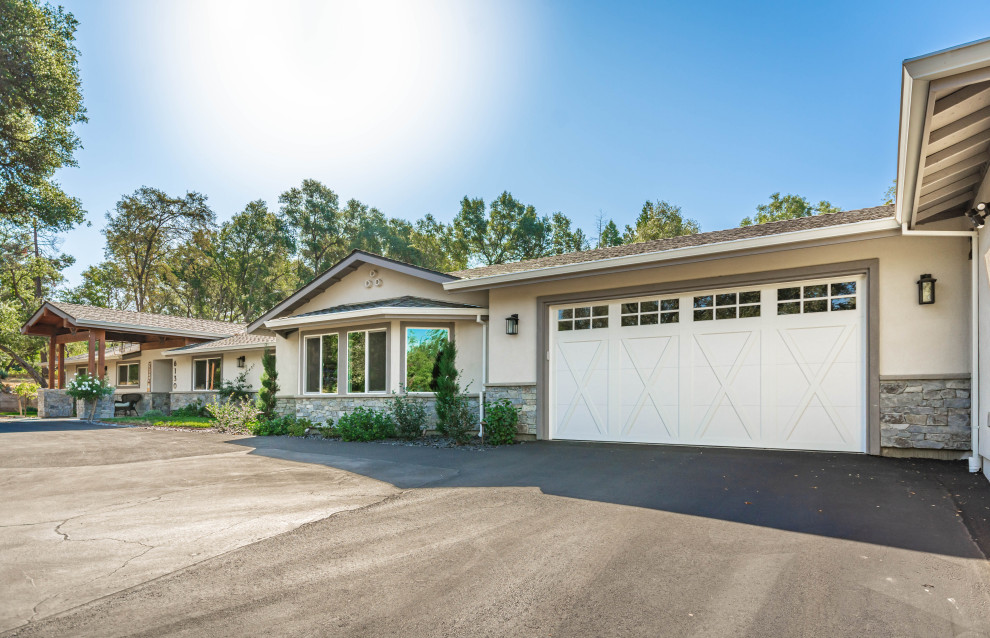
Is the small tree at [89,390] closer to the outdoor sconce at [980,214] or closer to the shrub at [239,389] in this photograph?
the shrub at [239,389]

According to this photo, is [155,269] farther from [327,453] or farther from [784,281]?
[784,281]

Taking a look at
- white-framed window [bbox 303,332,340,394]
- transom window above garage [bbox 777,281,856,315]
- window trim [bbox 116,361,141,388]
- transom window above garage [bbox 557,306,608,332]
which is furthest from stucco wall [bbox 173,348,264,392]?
transom window above garage [bbox 777,281,856,315]

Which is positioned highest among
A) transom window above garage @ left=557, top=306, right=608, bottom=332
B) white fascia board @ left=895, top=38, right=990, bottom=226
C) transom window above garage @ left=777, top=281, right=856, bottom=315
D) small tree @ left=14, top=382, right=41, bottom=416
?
white fascia board @ left=895, top=38, right=990, bottom=226

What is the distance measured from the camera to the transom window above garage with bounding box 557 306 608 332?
9.35 m

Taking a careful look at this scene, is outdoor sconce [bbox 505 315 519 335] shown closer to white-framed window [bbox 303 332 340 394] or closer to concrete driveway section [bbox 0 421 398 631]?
concrete driveway section [bbox 0 421 398 631]

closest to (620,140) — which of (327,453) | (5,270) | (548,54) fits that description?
(548,54)

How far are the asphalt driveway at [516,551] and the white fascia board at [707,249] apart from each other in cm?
272

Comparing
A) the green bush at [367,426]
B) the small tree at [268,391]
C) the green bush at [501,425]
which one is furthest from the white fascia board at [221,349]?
the green bush at [501,425]

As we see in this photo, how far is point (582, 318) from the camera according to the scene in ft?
31.4

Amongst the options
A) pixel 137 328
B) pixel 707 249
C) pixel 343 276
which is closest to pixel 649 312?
pixel 707 249

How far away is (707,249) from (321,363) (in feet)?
29.3

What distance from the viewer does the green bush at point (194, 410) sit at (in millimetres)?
20622

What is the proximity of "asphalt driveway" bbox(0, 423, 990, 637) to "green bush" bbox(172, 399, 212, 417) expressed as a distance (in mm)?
14679

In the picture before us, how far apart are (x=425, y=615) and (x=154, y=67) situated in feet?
51.2
